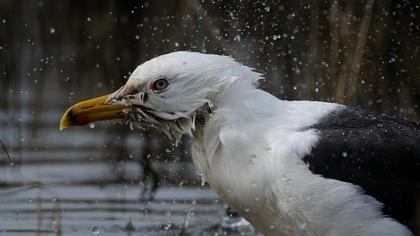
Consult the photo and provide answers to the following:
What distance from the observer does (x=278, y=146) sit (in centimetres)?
580

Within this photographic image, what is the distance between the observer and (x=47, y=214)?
7875 millimetres

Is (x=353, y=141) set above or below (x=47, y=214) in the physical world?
above

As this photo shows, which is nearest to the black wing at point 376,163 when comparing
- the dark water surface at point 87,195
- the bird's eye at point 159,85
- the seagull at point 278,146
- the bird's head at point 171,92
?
the seagull at point 278,146

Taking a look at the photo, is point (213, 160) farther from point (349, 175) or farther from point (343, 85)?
point (343, 85)

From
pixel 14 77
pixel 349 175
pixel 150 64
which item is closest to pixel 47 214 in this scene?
pixel 150 64

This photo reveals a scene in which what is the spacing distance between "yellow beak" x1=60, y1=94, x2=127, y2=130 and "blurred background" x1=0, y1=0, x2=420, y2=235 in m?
0.87

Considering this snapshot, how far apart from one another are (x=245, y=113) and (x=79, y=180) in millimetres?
3045

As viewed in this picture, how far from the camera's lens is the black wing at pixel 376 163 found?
18.9ft

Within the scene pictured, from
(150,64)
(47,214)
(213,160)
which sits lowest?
(47,214)

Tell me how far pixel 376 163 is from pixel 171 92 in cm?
104

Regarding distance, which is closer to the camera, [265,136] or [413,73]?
[265,136]

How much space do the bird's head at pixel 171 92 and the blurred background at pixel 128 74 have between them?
97cm

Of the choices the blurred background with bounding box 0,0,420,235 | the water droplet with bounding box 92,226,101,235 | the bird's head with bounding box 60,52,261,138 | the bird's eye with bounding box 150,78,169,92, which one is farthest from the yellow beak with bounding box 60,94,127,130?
the water droplet with bounding box 92,226,101,235

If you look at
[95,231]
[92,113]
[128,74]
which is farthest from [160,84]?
[128,74]
